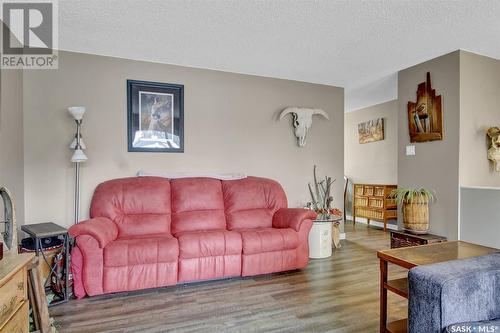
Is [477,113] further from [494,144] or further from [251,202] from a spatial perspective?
[251,202]

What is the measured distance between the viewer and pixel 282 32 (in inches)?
113

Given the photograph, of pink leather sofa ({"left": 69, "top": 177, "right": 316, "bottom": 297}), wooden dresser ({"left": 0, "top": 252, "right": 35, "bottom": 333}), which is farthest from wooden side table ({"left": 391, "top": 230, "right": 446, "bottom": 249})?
wooden dresser ({"left": 0, "top": 252, "right": 35, "bottom": 333})

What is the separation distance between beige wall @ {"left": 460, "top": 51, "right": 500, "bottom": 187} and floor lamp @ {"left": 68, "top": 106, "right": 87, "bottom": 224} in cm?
404

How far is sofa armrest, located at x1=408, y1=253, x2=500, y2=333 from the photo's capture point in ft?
4.28

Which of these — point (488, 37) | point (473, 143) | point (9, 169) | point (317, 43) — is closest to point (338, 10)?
point (317, 43)

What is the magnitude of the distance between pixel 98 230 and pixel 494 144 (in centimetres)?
428

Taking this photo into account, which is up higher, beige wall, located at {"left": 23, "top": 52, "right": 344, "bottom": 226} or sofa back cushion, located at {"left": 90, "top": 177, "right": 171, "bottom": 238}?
beige wall, located at {"left": 23, "top": 52, "right": 344, "bottom": 226}

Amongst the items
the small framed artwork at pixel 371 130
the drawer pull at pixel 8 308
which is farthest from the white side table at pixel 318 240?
the small framed artwork at pixel 371 130

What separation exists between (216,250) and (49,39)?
263 centimetres

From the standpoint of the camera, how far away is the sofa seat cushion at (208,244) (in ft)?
9.36

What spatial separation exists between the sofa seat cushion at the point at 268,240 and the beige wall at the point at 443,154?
178cm

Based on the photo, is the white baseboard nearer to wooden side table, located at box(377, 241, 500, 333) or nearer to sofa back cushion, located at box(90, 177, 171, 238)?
wooden side table, located at box(377, 241, 500, 333)

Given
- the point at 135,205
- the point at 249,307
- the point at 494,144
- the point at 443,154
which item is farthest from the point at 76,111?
the point at 494,144

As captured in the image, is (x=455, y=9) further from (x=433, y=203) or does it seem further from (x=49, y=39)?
(x=49, y=39)
